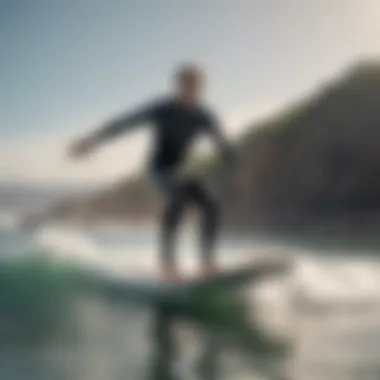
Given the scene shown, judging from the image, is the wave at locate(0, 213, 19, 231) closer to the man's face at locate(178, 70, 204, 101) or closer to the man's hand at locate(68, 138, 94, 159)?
the man's hand at locate(68, 138, 94, 159)

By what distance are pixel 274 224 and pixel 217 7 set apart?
1.36 feet

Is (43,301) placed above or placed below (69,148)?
below

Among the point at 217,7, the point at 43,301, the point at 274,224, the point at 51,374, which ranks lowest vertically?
the point at 51,374

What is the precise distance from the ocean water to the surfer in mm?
33

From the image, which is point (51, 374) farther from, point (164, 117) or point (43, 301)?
point (164, 117)

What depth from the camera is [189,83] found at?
1450 mm

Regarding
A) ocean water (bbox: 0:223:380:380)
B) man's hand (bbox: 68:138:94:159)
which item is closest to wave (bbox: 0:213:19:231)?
ocean water (bbox: 0:223:380:380)

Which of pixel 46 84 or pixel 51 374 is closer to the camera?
pixel 51 374

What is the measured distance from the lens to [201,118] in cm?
145

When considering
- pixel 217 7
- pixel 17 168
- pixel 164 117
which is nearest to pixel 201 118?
pixel 164 117

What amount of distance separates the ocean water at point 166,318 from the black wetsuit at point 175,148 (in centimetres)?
4

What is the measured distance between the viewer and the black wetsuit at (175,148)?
4.70 ft

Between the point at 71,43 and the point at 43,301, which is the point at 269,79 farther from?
the point at 43,301

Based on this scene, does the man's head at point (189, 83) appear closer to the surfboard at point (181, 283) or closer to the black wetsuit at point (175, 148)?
the black wetsuit at point (175, 148)
